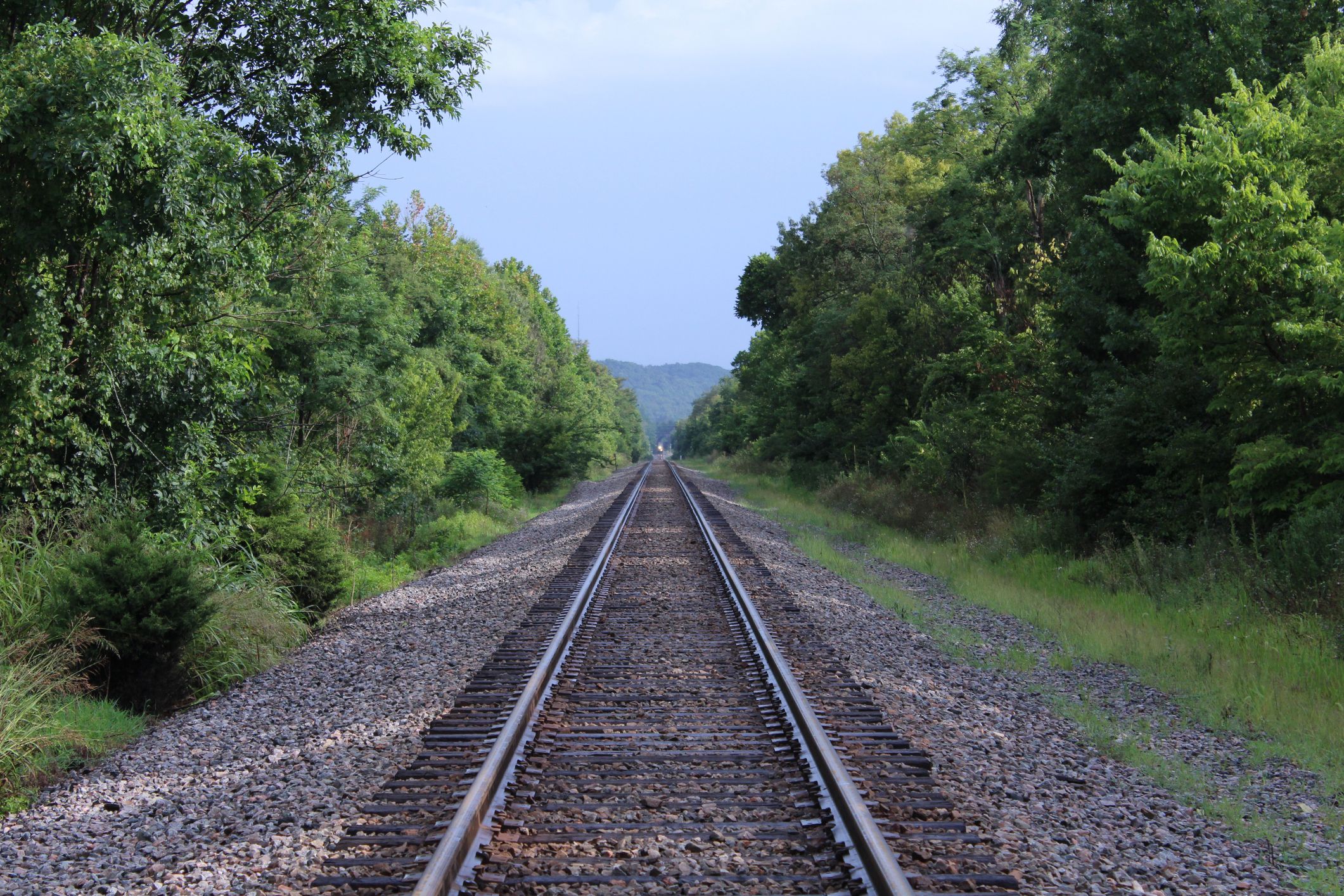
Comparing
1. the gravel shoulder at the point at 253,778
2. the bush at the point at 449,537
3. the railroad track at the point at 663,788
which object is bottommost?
the bush at the point at 449,537

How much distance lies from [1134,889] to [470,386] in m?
36.3

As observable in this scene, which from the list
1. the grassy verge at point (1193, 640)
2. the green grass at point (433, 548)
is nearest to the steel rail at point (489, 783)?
the grassy verge at point (1193, 640)

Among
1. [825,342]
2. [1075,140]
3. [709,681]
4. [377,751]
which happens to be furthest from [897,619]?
[825,342]

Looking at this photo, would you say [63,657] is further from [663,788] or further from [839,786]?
[839,786]

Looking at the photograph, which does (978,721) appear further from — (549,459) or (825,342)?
(549,459)

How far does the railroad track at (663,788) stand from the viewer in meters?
4.04

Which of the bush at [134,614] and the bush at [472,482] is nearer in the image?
the bush at [134,614]

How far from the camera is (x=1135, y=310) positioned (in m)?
15.3

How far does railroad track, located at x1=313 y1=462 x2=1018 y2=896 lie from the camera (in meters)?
4.04

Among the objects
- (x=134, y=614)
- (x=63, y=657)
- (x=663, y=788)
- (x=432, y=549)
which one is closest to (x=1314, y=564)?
(x=663, y=788)

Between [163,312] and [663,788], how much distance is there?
316 inches

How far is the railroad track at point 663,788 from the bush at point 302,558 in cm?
347

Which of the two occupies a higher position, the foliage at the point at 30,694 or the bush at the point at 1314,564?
the bush at the point at 1314,564

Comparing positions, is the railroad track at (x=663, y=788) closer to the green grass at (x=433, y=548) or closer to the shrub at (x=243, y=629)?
the shrub at (x=243, y=629)
